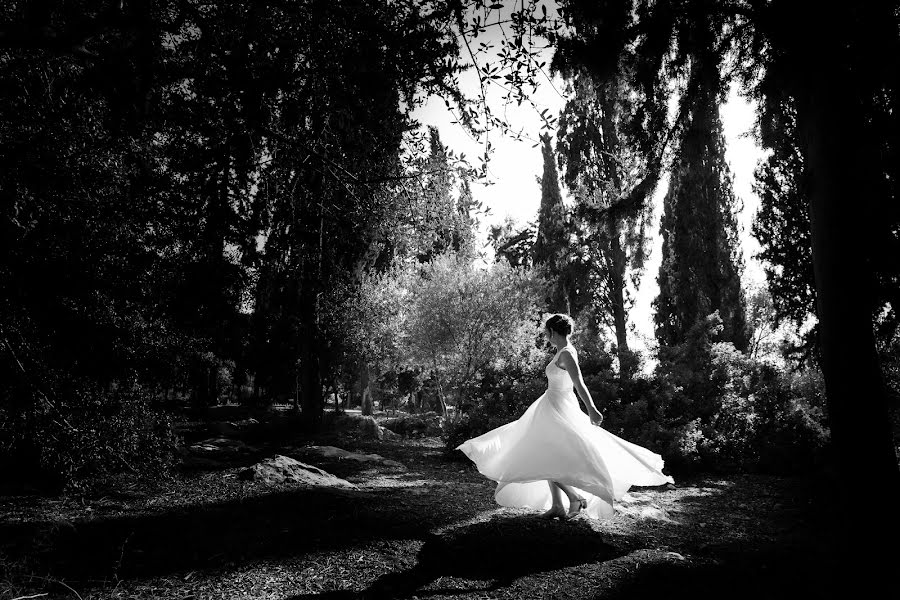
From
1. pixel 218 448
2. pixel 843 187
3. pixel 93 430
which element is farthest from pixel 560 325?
pixel 218 448

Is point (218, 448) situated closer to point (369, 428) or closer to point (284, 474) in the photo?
point (284, 474)

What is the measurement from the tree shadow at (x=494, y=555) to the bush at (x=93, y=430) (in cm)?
221

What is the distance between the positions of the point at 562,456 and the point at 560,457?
0.02 metres

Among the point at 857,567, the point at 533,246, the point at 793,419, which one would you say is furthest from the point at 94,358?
the point at 533,246

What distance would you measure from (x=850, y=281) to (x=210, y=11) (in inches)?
243

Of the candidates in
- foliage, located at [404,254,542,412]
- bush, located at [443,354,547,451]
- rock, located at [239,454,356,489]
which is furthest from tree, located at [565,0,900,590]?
foliage, located at [404,254,542,412]

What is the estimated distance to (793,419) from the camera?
11180 millimetres

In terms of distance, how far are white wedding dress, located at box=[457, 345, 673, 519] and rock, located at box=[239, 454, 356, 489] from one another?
276 centimetres

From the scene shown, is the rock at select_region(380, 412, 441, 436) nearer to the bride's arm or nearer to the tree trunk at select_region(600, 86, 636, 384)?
the tree trunk at select_region(600, 86, 636, 384)

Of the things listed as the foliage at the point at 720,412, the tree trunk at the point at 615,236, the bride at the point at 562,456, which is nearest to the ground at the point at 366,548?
the bride at the point at 562,456

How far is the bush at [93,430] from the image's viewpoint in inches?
151

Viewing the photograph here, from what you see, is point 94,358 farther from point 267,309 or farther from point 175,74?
point 175,74

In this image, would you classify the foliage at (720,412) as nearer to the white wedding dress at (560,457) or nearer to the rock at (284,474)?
the white wedding dress at (560,457)

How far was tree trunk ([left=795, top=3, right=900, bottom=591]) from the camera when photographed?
423 cm
